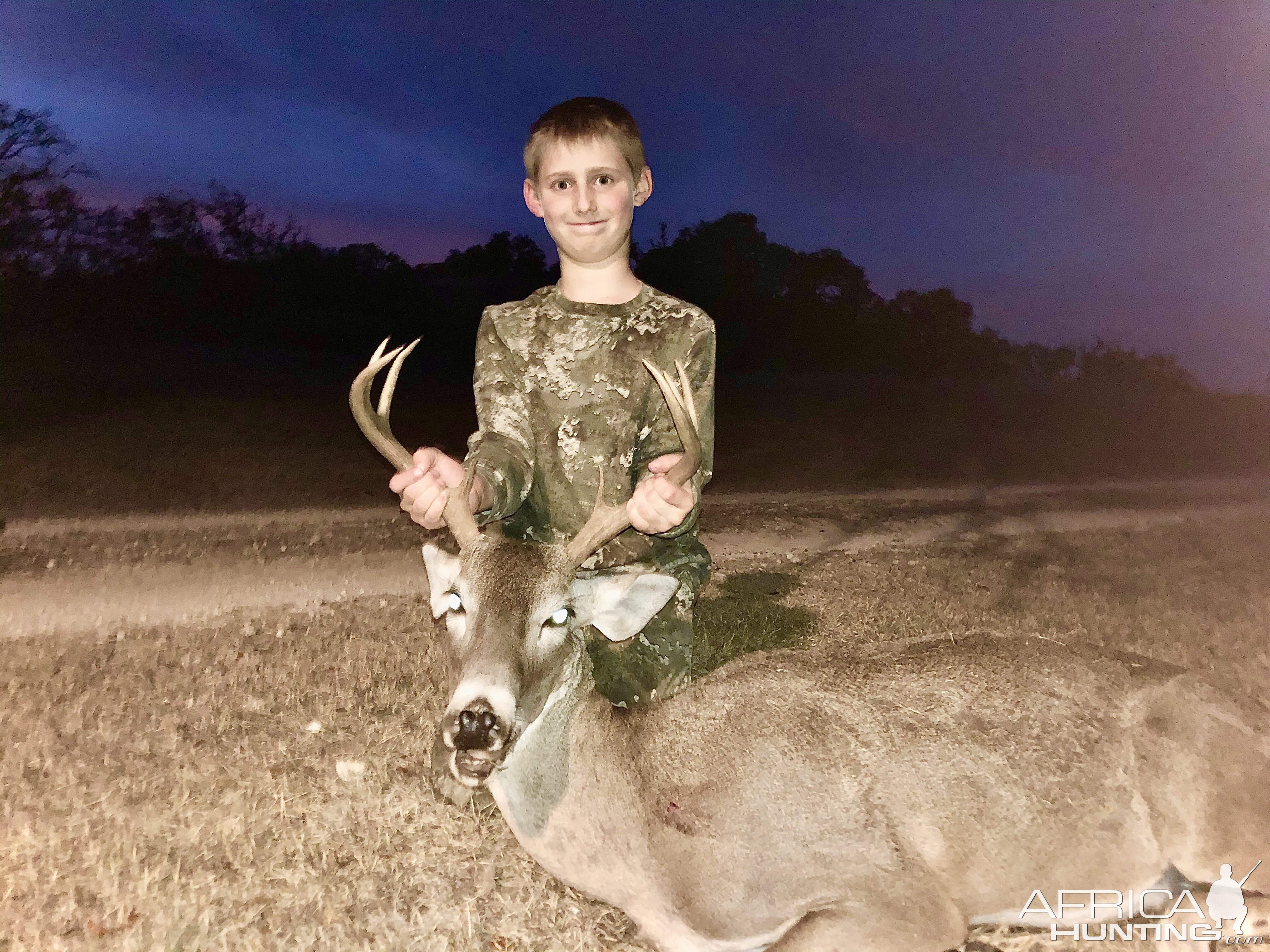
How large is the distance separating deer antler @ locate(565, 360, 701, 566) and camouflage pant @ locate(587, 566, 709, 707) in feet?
3.38

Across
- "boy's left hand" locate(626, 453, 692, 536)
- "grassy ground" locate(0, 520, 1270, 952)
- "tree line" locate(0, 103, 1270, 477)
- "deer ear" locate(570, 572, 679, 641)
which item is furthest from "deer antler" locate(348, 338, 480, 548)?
"tree line" locate(0, 103, 1270, 477)

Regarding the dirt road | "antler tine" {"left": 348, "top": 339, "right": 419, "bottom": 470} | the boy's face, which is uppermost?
the boy's face

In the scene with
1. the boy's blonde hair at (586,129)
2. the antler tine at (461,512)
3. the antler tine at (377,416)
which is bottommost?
the antler tine at (461,512)

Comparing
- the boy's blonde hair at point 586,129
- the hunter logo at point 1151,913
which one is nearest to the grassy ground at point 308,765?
the hunter logo at point 1151,913

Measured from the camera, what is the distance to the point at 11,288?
22.7 m

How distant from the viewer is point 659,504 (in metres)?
3.50

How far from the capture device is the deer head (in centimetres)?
301

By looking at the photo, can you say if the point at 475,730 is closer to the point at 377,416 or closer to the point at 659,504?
the point at 659,504

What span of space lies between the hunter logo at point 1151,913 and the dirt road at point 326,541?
6793 mm

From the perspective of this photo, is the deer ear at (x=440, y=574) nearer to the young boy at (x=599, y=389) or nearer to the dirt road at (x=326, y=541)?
the young boy at (x=599, y=389)

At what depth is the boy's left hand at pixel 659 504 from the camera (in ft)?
11.5

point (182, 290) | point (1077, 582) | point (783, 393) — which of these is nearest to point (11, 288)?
point (182, 290)

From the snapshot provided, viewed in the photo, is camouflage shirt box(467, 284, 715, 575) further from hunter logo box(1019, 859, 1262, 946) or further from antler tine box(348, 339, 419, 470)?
hunter logo box(1019, 859, 1262, 946)

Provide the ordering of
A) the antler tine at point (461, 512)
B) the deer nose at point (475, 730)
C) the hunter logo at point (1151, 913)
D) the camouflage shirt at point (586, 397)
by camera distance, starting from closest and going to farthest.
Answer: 1. the deer nose at point (475, 730)
2. the hunter logo at point (1151, 913)
3. the antler tine at point (461, 512)
4. the camouflage shirt at point (586, 397)
